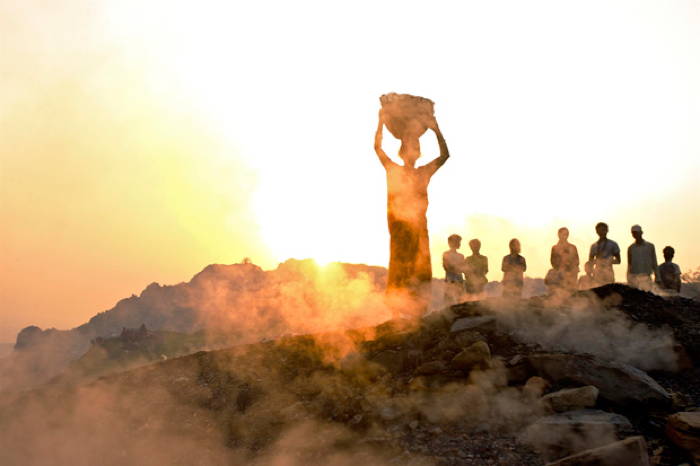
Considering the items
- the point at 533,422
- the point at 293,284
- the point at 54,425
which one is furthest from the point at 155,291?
the point at 533,422

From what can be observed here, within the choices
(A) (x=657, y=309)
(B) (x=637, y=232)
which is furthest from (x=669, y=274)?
(A) (x=657, y=309)

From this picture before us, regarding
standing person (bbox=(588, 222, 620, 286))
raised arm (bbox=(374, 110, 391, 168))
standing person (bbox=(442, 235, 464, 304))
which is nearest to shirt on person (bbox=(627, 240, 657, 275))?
standing person (bbox=(588, 222, 620, 286))

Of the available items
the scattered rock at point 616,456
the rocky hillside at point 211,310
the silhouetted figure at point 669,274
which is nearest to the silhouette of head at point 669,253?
the silhouetted figure at point 669,274

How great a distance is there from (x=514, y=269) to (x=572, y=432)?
5312 mm

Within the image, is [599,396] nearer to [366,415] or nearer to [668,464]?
[668,464]

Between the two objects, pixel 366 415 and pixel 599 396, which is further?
pixel 366 415

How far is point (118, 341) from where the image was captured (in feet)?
122

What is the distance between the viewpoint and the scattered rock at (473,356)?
7637 millimetres

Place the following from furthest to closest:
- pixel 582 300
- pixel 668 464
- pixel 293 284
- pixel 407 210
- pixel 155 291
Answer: pixel 155 291 < pixel 293 284 < pixel 407 210 < pixel 582 300 < pixel 668 464

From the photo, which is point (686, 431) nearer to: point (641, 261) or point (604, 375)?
point (604, 375)

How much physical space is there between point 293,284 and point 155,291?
1035 inches

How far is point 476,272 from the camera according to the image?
1108 cm

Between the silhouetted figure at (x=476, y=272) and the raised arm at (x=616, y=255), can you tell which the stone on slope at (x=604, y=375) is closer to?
the silhouetted figure at (x=476, y=272)

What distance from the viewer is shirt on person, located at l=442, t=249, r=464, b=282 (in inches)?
425
